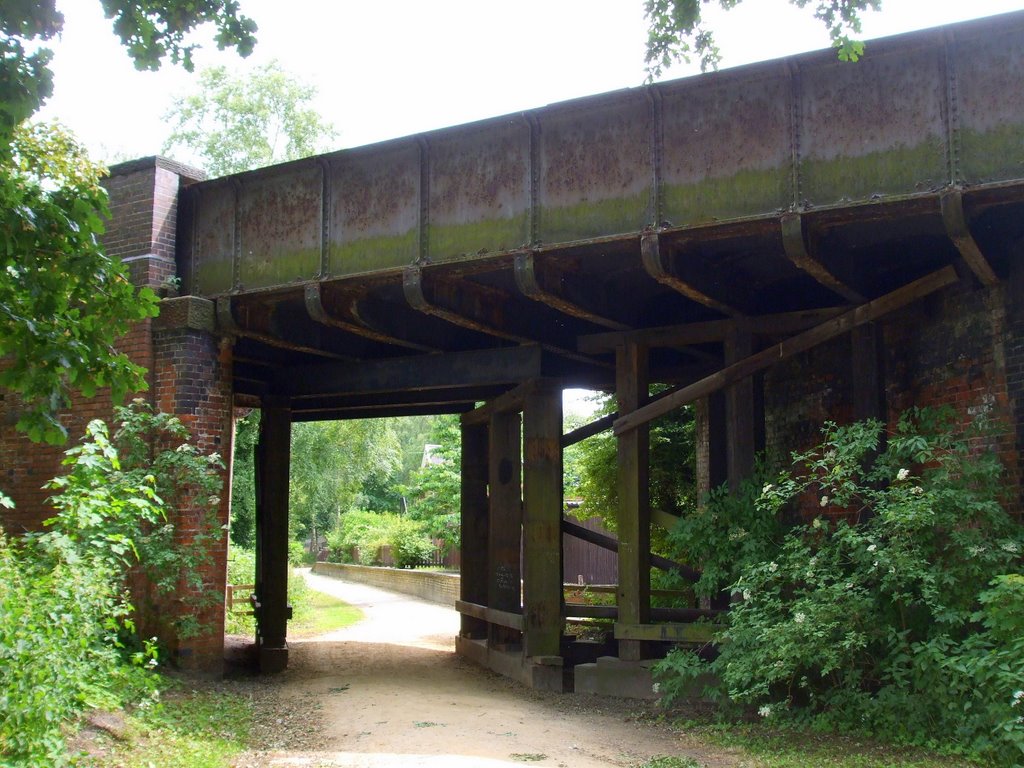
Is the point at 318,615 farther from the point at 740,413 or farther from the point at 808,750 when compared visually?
the point at 808,750

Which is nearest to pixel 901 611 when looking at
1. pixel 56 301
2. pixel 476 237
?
pixel 476 237

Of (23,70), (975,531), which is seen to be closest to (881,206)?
(975,531)

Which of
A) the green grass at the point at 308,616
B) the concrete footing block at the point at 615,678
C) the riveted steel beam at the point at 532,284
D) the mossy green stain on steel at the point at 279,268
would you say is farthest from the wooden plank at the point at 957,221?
the green grass at the point at 308,616

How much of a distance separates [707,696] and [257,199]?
23.8ft

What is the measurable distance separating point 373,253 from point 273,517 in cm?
559

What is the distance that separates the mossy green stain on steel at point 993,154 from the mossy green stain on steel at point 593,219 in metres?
2.66

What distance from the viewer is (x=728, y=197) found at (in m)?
8.67

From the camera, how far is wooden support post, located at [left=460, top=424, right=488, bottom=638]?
49.7ft

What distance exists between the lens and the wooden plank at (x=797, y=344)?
8.89m

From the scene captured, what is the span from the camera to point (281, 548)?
14469 millimetres

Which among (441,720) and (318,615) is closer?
(441,720)

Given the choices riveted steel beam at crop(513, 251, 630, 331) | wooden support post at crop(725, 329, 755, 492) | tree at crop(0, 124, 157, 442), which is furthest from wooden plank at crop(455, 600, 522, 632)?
tree at crop(0, 124, 157, 442)

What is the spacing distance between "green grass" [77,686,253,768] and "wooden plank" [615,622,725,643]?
3.87 meters

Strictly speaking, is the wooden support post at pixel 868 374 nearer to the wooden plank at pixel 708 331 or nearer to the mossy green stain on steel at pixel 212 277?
the wooden plank at pixel 708 331
